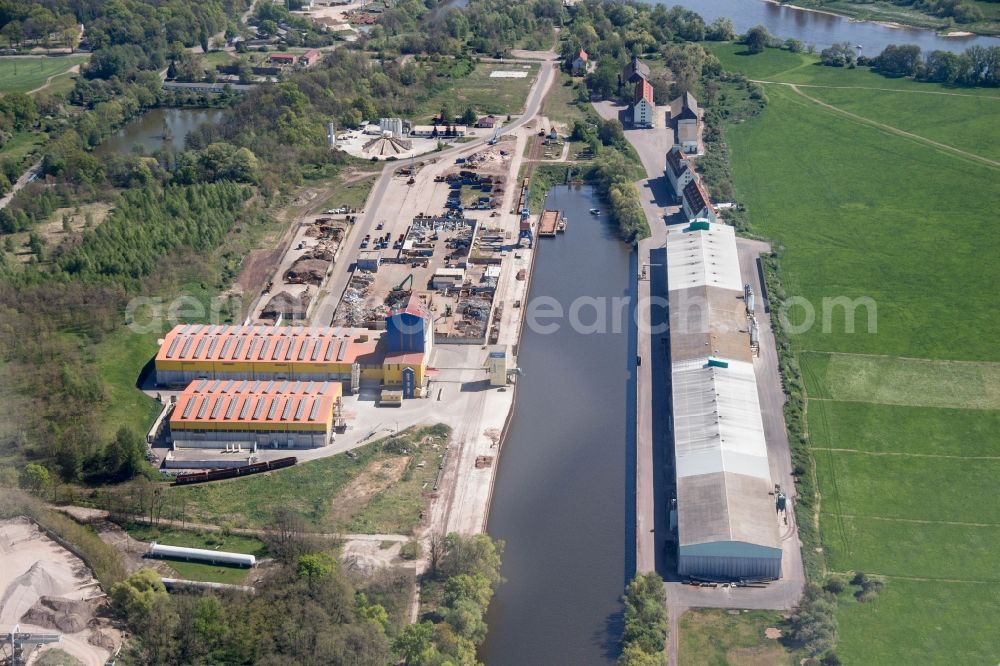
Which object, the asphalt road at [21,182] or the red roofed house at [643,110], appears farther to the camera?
the red roofed house at [643,110]

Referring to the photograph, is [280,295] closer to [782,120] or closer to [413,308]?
[413,308]

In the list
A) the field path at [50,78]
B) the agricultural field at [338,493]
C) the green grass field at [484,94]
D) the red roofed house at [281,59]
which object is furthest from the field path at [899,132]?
the field path at [50,78]

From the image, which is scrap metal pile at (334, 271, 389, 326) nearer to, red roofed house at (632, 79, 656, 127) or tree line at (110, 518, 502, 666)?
tree line at (110, 518, 502, 666)

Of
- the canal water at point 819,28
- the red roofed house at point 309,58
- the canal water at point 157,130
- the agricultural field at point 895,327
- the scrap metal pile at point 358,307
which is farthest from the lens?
the canal water at point 819,28

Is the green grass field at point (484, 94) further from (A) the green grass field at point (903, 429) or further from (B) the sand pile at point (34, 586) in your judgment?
(B) the sand pile at point (34, 586)

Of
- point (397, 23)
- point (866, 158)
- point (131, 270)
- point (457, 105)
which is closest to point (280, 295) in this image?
point (131, 270)
